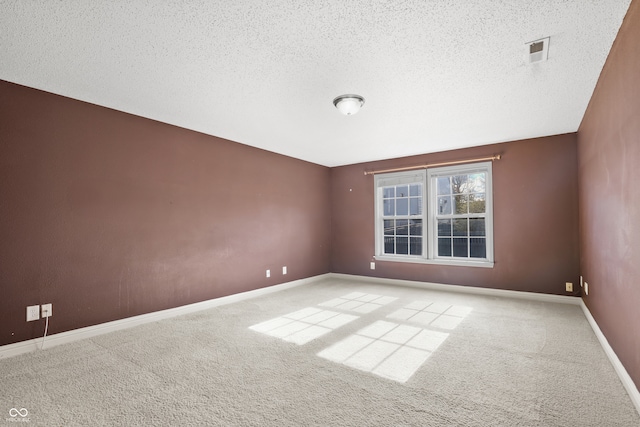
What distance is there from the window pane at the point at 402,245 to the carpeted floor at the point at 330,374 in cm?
209

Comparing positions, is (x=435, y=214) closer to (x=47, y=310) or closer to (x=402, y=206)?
(x=402, y=206)

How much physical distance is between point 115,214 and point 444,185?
15.7ft

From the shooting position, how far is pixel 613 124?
2.27 m

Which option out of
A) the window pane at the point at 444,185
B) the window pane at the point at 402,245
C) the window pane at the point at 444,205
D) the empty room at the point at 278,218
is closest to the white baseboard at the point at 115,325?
the empty room at the point at 278,218

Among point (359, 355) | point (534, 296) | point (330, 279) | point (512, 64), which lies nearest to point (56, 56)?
point (359, 355)

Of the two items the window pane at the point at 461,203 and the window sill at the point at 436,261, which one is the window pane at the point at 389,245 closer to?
the window sill at the point at 436,261

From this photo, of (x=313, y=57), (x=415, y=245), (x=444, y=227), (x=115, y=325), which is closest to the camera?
(x=313, y=57)

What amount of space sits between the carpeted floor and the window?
1.60m

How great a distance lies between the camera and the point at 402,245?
5660mm

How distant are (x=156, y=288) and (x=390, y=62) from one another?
3.42 meters

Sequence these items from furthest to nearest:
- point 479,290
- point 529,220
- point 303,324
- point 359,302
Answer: point 479,290 → point 529,220 → point 359,302 → point 303,324

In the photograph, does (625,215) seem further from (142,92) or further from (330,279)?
(330,279)

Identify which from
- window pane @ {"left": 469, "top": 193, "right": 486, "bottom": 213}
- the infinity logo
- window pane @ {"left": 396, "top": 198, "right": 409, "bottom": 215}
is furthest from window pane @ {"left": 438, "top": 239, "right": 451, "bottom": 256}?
the infinity logo

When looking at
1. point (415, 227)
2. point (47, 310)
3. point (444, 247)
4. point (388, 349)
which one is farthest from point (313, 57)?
point (444, 247)
